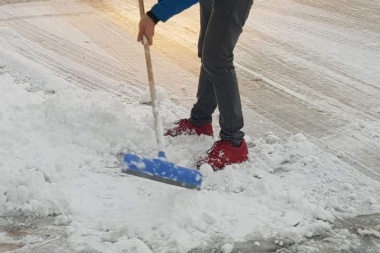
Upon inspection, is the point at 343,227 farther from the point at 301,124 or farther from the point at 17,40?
the point at 17,40

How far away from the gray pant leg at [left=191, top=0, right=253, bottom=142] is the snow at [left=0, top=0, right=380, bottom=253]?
Result: 0.31 m

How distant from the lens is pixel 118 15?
6.66 metres

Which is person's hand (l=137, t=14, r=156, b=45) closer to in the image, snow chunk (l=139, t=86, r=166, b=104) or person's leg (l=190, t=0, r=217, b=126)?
person's leg (l=190, t=0, r=217, b=126)

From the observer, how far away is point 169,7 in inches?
129

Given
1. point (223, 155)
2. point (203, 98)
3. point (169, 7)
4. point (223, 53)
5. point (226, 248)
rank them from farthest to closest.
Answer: point (203, 98) < point (223, 155) < point (223, 53) < point (169, 7) < point (226, 248)

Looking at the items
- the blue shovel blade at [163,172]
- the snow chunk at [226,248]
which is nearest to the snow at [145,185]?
the snow chunk at [226,248]

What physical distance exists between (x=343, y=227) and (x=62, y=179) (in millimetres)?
1570

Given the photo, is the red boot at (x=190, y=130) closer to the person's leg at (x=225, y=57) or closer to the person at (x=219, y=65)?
the person at (x=219, y=65)

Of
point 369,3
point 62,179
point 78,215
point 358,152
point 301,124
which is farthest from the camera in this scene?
point 369,3

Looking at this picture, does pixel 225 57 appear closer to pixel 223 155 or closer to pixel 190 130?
pixel 223 155

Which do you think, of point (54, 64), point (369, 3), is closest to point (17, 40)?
point (54, 64)

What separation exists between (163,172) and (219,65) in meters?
0.84

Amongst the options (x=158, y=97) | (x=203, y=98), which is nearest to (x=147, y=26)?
(x=203, y=98)

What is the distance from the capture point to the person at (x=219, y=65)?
331 centimetres
